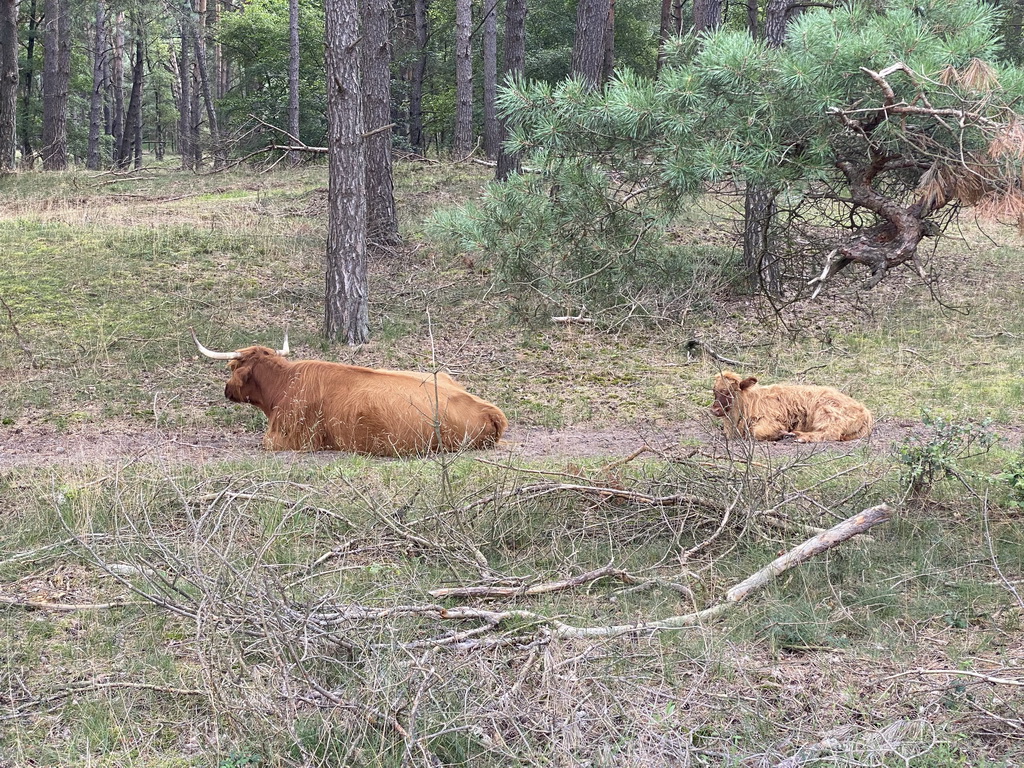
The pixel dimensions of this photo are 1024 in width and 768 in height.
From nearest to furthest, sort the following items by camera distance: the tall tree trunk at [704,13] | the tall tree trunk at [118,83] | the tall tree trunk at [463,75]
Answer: the tall tree trunk at [704,13]
the tall tree trunk at [463,75]
the tall tree trunk at [118,83]

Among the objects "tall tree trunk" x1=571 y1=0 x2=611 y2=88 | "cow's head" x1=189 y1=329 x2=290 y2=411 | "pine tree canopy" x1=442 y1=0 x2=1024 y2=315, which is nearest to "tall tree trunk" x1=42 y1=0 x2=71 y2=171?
"tall tree trunk" x1=571 y1=0 x2=611 y2=88

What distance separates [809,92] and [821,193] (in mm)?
763

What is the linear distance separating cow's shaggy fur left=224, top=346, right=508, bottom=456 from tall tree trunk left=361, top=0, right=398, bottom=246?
25.5 feet

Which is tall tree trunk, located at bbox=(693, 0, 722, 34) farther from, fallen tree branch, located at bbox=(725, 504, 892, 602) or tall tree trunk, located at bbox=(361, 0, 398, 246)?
fallen tree branch, located at bbox=(725, 504, 892, 602)

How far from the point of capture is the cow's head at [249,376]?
10484 mm

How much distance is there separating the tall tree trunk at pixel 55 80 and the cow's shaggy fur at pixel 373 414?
2158 cm

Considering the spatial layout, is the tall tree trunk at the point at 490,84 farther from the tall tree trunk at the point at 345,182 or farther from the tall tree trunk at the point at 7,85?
the tall tree trunk at the point at 7,85

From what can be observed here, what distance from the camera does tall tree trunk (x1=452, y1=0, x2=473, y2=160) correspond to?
2491 centimetres

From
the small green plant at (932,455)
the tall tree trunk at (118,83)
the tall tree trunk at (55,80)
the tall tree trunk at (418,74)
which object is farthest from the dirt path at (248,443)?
the tall tree trunk at (118,83)

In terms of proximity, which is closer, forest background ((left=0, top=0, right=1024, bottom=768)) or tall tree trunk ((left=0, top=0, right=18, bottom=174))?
forest background ((left=0, top=0, right=1024, bottom=768))

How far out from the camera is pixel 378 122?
17156 millimetres

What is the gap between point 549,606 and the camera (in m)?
5.70

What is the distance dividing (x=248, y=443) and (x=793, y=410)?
5677 mm

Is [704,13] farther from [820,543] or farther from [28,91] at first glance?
[28,91]
